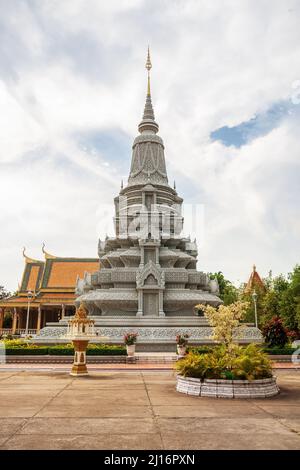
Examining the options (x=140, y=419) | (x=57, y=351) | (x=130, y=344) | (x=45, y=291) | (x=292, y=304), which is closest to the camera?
(x=140, y=419)

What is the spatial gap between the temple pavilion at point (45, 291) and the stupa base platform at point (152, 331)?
2114cm

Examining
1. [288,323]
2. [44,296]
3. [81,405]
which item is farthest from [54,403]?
[44,296]

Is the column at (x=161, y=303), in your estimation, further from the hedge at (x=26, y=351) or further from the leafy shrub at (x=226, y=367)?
the leafy shrub at (x=226, y=367)

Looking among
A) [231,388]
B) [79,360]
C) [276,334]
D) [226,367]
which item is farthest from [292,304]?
[231,388]

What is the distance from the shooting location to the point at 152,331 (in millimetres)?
29078

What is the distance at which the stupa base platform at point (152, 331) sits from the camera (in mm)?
28172

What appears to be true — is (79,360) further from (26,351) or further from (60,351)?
(26,351)

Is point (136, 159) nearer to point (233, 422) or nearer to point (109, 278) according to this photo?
point (109, 278)

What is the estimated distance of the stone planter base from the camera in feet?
37.3

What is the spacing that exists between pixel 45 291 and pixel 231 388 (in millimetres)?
45007

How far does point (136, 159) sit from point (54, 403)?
33897mm

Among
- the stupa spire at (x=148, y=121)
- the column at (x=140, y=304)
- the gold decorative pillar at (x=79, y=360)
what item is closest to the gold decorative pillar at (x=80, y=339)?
the gold decorative pillar at (x=79, y=360)

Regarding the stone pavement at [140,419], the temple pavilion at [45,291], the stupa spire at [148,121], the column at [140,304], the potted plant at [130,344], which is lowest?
the stone pavement at [140,419]
